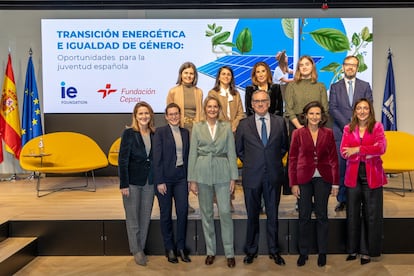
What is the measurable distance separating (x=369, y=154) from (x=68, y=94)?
499cm

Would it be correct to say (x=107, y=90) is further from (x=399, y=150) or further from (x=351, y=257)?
(x=351, y=257)

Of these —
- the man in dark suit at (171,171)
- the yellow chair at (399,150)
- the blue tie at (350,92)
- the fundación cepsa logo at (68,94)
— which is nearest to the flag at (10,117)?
the fundación cepsa logo at (68,94)

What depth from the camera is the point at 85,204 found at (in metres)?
5.48

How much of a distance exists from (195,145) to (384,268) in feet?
6.79

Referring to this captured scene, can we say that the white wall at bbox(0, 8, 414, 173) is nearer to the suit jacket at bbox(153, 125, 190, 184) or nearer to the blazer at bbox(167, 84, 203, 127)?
the blazer at bbox(167, 84, 203, 127)

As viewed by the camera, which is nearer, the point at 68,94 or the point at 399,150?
the point at 399,150

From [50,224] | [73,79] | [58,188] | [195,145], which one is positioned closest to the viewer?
[195,145]

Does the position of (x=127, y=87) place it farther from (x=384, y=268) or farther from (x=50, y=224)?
(x=384, y=268)

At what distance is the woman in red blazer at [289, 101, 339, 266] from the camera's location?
411 centimetres

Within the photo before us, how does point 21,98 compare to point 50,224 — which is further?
point 21,98

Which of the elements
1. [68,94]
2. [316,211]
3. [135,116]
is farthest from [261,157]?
[68,94]

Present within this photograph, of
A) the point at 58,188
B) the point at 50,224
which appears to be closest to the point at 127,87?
the point at 58,188

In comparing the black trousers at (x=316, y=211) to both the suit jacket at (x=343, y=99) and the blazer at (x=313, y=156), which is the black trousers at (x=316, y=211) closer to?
the blazer at (x=313, y=156)

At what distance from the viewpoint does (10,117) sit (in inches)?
293
